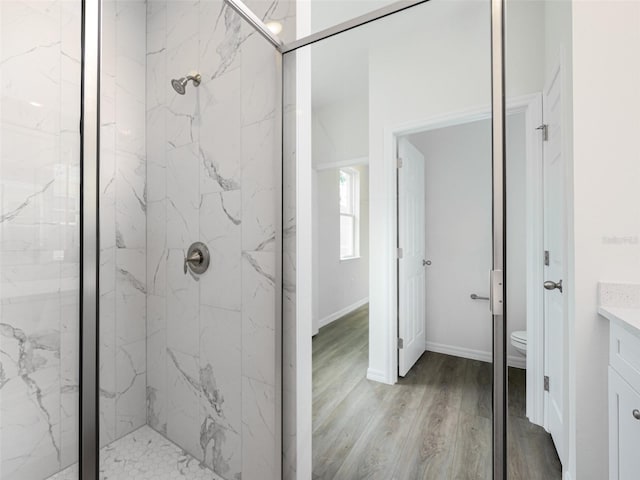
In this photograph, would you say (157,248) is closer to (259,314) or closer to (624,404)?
(259,314)

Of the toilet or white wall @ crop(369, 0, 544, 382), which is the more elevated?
white wall @ crop(369, 0, 544, 382)

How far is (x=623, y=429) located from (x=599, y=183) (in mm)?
834

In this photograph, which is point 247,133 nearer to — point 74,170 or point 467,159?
point 74,170

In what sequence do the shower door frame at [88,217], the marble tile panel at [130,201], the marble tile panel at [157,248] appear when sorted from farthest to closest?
the marble tile panel at [157,248], the marble tile panel at [130,201], the shower door frame at [88,217]

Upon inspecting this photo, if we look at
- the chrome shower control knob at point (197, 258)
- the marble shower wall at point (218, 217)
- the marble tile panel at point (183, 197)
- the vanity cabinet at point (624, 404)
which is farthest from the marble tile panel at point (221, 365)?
the vanity cabinet at point (624, 404)

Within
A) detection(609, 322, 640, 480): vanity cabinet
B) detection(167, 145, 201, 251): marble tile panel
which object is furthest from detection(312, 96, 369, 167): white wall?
detection(609, 322, 640, 480): vanity cabinet

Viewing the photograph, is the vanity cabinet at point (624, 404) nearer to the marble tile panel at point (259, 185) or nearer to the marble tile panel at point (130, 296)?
the marble tile panel at point (259, 185)

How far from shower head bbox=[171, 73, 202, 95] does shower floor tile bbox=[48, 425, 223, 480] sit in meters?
1.30

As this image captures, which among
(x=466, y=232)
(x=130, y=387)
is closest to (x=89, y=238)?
(x=130, y=387)

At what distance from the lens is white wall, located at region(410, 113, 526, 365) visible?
3.10ft

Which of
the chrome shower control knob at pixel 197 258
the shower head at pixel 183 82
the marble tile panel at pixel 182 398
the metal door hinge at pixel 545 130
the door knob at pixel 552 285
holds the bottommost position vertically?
the marble tile panel at pixel 182 398

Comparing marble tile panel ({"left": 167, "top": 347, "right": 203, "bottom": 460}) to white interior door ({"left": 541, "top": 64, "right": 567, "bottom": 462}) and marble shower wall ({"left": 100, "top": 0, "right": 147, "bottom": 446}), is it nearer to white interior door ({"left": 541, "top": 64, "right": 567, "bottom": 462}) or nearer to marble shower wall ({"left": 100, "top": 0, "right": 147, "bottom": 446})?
marble shower wall ({"left": 100, "top": 0, "right": 147, "bottom": 446})

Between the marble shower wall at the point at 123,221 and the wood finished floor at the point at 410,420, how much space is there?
0.70 meters

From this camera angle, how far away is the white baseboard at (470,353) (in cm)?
95
